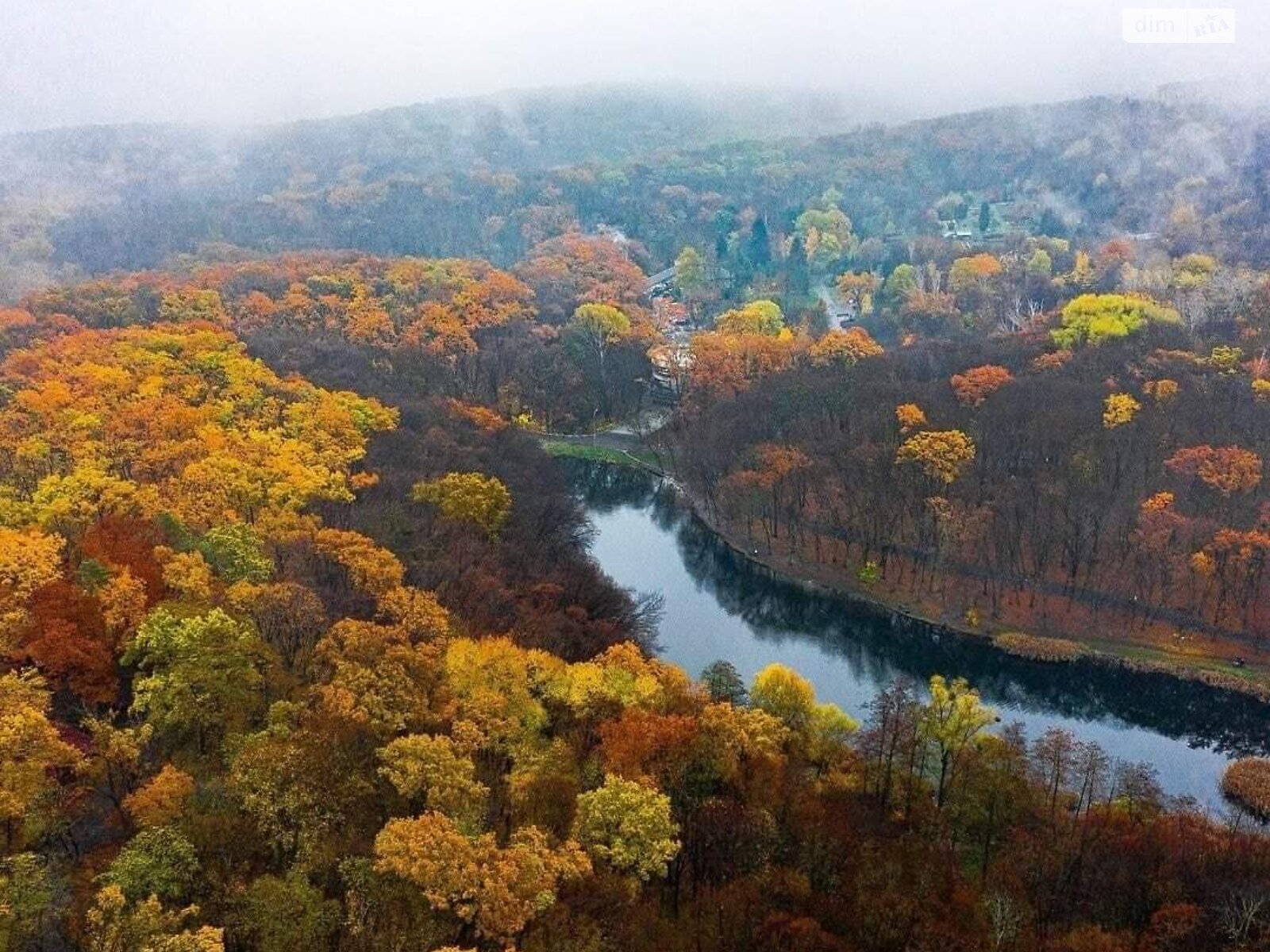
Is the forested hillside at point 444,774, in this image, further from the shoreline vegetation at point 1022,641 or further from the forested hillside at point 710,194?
the forested hillside at point 710,194

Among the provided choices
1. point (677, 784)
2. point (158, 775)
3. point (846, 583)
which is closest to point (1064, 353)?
point (846, 583)

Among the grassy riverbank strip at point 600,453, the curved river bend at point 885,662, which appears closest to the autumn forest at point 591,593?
the grassy riverbank strip at point 600,453

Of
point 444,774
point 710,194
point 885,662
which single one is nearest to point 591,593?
point 885,662

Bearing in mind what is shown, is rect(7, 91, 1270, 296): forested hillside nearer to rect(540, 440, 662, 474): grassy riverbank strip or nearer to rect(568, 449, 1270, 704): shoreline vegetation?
rect(540, 440, 662, 474): grassy riverbank strip

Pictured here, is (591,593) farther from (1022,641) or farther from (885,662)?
(1022,641)

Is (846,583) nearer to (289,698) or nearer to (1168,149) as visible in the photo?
(289,698)

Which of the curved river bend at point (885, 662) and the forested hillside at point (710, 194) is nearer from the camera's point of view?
the curved river bend at point (885, 662)
